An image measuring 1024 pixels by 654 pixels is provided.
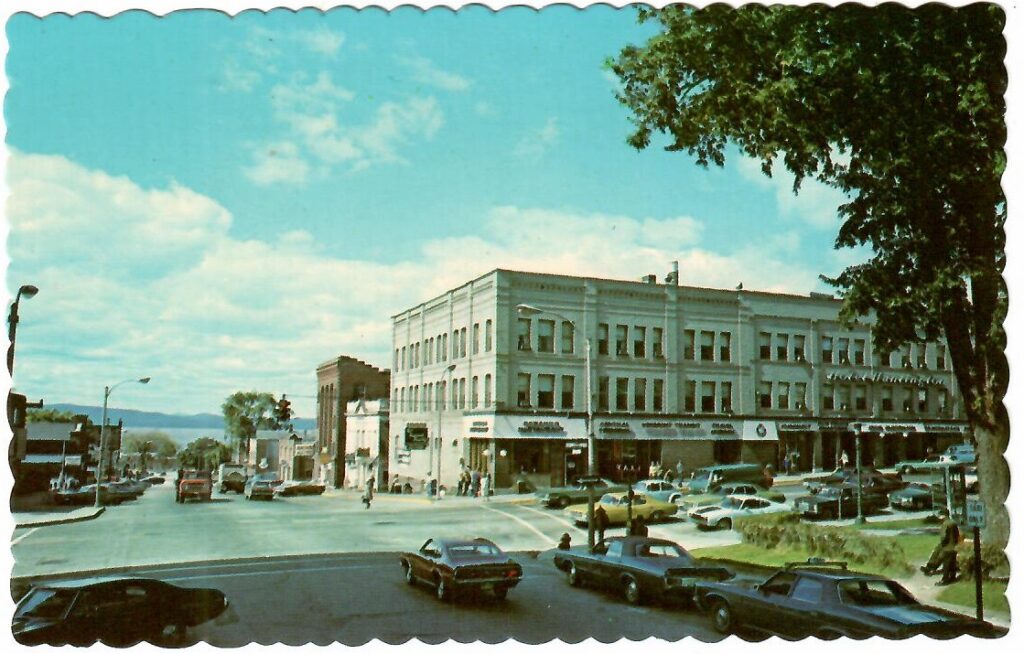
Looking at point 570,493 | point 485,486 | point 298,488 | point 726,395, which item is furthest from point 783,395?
point 298,488

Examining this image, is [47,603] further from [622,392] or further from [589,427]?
[622,392]

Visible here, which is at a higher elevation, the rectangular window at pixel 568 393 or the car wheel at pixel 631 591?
the rectangular window at pixel 568 393

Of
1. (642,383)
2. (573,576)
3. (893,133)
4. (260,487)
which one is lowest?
(573,576)

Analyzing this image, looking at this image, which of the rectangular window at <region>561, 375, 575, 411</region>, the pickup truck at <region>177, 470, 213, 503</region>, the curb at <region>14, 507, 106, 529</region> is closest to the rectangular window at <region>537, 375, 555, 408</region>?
the rectangular window at <region>561, 375, 575, 411</region>

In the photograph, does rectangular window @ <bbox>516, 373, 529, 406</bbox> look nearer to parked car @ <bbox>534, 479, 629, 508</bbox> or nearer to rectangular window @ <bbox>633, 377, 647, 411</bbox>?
parked car @ <bbox>534, 479, 629, 508</bbox>

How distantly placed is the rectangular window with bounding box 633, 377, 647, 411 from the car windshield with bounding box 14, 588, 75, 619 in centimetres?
601

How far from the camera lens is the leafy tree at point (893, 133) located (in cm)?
797

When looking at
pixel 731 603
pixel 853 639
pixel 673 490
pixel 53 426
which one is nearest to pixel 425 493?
pixel 673 490

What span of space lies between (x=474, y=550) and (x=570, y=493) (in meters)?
1.24

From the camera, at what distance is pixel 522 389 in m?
7.89

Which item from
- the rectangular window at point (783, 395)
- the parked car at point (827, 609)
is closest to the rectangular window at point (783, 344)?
the rectangular window at point (783, 395)

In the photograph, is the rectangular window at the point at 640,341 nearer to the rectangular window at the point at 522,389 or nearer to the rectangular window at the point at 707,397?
the rectangular window at the point at 707,397

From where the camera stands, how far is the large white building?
798 centimetres

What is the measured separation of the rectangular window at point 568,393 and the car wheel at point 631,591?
6.17 feet
